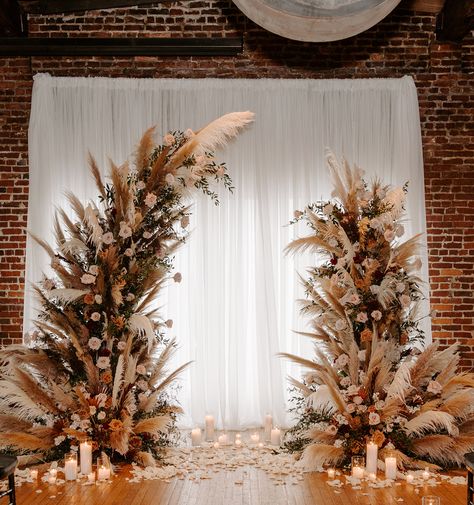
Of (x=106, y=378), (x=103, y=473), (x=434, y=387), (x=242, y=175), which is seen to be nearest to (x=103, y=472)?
(x=103, y=473)

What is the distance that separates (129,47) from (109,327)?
2.94m

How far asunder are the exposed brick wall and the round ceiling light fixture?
9.07ft

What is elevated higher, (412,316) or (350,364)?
(412,316)

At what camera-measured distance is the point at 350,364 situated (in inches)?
218

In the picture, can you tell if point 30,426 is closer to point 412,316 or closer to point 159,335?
point 159,335

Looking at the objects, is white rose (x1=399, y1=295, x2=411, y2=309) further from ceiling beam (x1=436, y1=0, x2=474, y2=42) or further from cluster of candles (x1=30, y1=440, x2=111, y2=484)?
ceiling beam (x1=436, y1=0, x2=474, y2=42)

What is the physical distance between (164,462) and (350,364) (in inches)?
61.8

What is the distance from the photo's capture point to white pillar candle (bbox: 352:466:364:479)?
512 centimetres

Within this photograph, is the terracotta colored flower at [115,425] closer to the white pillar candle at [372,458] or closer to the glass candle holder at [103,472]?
the glass candle holder at [103,472]

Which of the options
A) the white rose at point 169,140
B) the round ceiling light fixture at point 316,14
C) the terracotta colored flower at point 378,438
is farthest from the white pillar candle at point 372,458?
the round ceiling light fixture at point 316,14

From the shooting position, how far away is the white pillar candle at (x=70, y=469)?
5.05m

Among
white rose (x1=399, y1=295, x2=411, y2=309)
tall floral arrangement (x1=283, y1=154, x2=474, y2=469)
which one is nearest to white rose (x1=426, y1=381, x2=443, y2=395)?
tall floral arrangement (x1=283, y1=154, x2=474, y2=469)

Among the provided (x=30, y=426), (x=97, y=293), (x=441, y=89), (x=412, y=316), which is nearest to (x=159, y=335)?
(x=97, y=293)

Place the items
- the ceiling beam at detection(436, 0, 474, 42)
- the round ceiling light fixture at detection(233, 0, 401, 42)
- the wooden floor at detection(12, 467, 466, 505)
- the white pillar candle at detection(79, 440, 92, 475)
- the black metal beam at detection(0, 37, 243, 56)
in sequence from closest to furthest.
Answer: the round ceiling light fixture at detection(233, 0, 401, 42) → the wooden floor at detection(12, 467, 466, 505) → the white pillar candle at detection(79, 440, 92, 475) → the ceiling beam at detection(436, 0, 474, 42) → the black metal beam at detection(0, 37, 243, 56)
